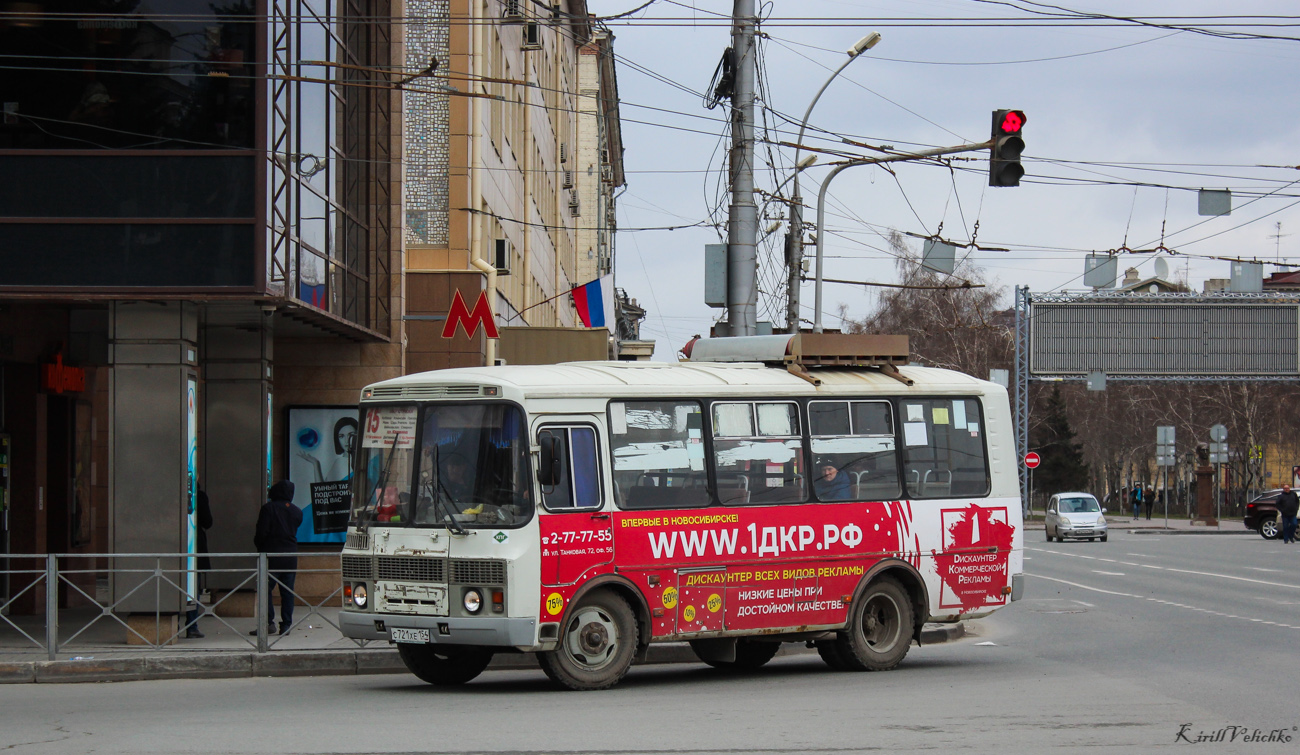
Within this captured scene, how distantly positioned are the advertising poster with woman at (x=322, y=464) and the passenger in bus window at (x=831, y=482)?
8463 millimetres

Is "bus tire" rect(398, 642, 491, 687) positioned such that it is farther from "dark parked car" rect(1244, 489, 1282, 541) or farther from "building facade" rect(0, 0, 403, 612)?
"dark parked car" rect(1244, 489, 1282, 541)

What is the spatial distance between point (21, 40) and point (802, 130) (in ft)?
39.6

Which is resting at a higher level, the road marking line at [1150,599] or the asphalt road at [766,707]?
the asphalt road at [766,707]

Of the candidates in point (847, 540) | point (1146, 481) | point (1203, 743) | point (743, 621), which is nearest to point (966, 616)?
point (847, 540)

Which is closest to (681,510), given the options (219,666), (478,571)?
(478,571)

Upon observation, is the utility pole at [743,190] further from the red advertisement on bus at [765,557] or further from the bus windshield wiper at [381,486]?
the bus windshield wiper at [381,486]

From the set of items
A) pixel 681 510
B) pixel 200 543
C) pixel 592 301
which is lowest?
pixel 200 543

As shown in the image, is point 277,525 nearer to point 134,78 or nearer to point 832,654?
point 134,78

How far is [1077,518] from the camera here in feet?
148

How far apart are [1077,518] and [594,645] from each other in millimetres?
35915

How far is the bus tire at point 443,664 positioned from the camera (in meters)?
12.7

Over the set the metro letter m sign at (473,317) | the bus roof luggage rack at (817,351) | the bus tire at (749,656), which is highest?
the metro letter m sign at (473,317)

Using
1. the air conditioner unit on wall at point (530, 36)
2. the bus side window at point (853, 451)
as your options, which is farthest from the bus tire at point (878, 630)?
the air conditioner unit on wall at point (530, 36)

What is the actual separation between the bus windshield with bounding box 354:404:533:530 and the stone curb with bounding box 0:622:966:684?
2.26 metres
